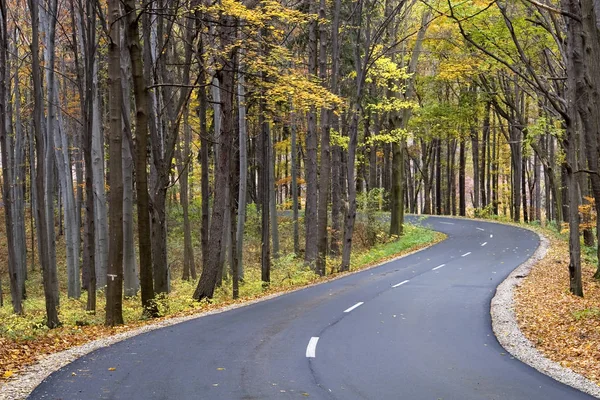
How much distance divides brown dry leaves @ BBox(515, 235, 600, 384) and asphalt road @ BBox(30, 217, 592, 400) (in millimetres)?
845

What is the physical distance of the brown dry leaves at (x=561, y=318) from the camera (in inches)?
381

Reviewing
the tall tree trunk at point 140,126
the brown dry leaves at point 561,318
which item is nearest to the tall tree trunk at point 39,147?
the tall tree trunk at point 140,126

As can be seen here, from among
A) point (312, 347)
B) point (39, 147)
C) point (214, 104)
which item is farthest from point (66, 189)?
point (312, 347)

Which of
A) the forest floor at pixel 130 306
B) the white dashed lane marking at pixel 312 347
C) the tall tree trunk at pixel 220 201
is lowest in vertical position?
the forest floor at pixel 130 306

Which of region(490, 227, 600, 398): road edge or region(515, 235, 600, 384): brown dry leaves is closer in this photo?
region(490, 227, 600, 398): road edge

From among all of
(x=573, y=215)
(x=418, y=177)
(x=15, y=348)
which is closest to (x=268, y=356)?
(x=15, y=348)

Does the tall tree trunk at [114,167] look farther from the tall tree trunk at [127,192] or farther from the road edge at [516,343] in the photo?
the road edge at [516,343]

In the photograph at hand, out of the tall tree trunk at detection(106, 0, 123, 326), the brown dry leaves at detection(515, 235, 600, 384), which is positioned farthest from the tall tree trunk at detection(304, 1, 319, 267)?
the tall tree trunk at detection(106, 0, 123, 326)

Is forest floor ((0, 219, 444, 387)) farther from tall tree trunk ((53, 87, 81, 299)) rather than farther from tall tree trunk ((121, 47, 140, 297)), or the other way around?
tall tree trunk ((53, 87, 81, 299))

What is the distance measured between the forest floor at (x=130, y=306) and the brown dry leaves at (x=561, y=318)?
25.2 ft

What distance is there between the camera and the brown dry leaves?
9672mm

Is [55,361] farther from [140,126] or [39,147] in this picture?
[140,126]

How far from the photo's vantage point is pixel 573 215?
1608cm

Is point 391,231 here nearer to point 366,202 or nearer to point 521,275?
point 366,202
